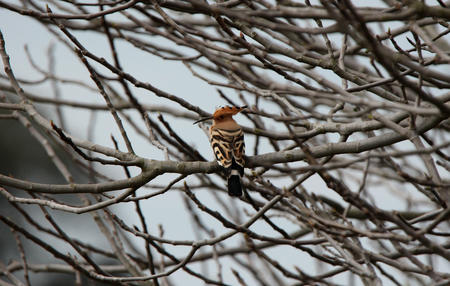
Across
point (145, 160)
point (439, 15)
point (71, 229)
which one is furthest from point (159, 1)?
point (71, 229)

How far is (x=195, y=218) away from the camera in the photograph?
555 centimetres

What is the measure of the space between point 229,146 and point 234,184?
1.82 ft

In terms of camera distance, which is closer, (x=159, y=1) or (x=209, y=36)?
(x=159, y=1)

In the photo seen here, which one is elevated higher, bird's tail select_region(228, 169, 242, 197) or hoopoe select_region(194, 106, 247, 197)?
hoopoe select_region(194, 106, 247, 197)

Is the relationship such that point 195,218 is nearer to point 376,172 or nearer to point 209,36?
point 209,36

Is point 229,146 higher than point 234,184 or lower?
higher

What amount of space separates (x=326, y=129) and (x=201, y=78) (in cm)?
124

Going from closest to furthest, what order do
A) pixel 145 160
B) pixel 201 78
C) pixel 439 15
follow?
pixel 439 15 → pixel 145 160 → pixel 201 78

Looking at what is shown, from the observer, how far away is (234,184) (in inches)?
199

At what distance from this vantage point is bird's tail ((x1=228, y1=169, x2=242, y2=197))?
16.5 ft

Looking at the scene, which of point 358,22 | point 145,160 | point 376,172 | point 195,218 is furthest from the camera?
point 376,172

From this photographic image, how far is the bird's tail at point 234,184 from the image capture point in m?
5.03

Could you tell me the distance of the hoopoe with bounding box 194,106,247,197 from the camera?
5074 mm

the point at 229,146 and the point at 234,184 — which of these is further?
the point at 229,146
